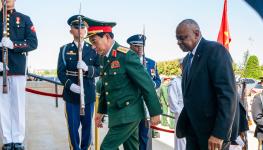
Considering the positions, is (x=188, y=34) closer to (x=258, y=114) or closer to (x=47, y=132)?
(x=258, y=114)

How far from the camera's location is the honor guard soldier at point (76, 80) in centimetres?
547

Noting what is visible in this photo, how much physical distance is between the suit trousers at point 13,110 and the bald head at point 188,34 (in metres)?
2.64

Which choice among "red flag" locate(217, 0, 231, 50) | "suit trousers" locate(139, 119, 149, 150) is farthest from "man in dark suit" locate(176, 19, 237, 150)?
"red flag" locate(217, 0, 231, 50)

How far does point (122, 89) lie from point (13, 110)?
1715 millimetres

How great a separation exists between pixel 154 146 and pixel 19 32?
140 inches

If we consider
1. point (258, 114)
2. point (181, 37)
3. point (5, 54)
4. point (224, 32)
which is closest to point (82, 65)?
point (5, 54)

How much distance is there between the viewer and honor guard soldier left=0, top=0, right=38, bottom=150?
5.13m

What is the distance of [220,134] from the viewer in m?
3.15

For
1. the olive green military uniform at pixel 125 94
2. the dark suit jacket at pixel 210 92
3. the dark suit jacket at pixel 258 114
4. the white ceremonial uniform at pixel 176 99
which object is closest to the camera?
the dark suit jacket at pixel 210 92

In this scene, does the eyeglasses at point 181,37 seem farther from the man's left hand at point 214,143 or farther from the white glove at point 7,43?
the white glove at point 7,43

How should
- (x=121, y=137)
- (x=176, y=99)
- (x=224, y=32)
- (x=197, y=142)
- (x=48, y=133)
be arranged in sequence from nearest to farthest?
1. (x=197, y=142)
2. (x=121, y=137)
3. (x=176, y=99)
4. (x=48, y=133)
5. (x=224, y=32)

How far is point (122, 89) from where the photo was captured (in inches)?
168

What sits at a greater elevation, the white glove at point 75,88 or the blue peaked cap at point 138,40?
the blue peaked cap at point 138,40

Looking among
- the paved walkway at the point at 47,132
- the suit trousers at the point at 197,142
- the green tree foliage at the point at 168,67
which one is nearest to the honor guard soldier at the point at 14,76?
the paved walkway at the point at 47,132
